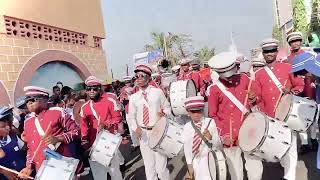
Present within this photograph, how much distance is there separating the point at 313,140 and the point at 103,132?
3.72 metres

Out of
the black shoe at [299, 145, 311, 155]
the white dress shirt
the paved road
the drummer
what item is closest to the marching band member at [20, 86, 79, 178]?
the drummer

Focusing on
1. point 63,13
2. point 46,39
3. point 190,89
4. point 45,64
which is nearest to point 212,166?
point 190,89

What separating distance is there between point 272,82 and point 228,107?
1236 millimetres

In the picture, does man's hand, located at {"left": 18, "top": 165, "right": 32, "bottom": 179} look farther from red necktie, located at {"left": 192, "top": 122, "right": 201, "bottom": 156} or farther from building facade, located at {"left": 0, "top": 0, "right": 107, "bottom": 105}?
building facade, located at {"left": 0, "top": 0, "right": 107, "bottom": 105}

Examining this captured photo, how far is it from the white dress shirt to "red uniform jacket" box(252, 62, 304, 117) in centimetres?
142

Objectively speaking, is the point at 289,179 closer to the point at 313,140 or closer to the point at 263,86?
the point at 263,86

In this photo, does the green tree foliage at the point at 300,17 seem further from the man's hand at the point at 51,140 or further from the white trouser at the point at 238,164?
the man's hand at the point at 51,140

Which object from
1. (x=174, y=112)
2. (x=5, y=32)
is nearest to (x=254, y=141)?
(x=174, y=112)

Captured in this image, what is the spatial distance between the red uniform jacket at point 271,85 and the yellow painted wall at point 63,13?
22.5ft

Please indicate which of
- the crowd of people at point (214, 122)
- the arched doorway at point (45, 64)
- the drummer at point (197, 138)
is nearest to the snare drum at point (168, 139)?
the crowd of people at point (214, 122)

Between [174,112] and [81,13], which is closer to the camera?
[174,112]

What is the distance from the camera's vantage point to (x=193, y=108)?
5.34 meters

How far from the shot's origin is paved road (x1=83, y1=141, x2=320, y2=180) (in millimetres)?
6977

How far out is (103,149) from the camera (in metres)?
6.60
